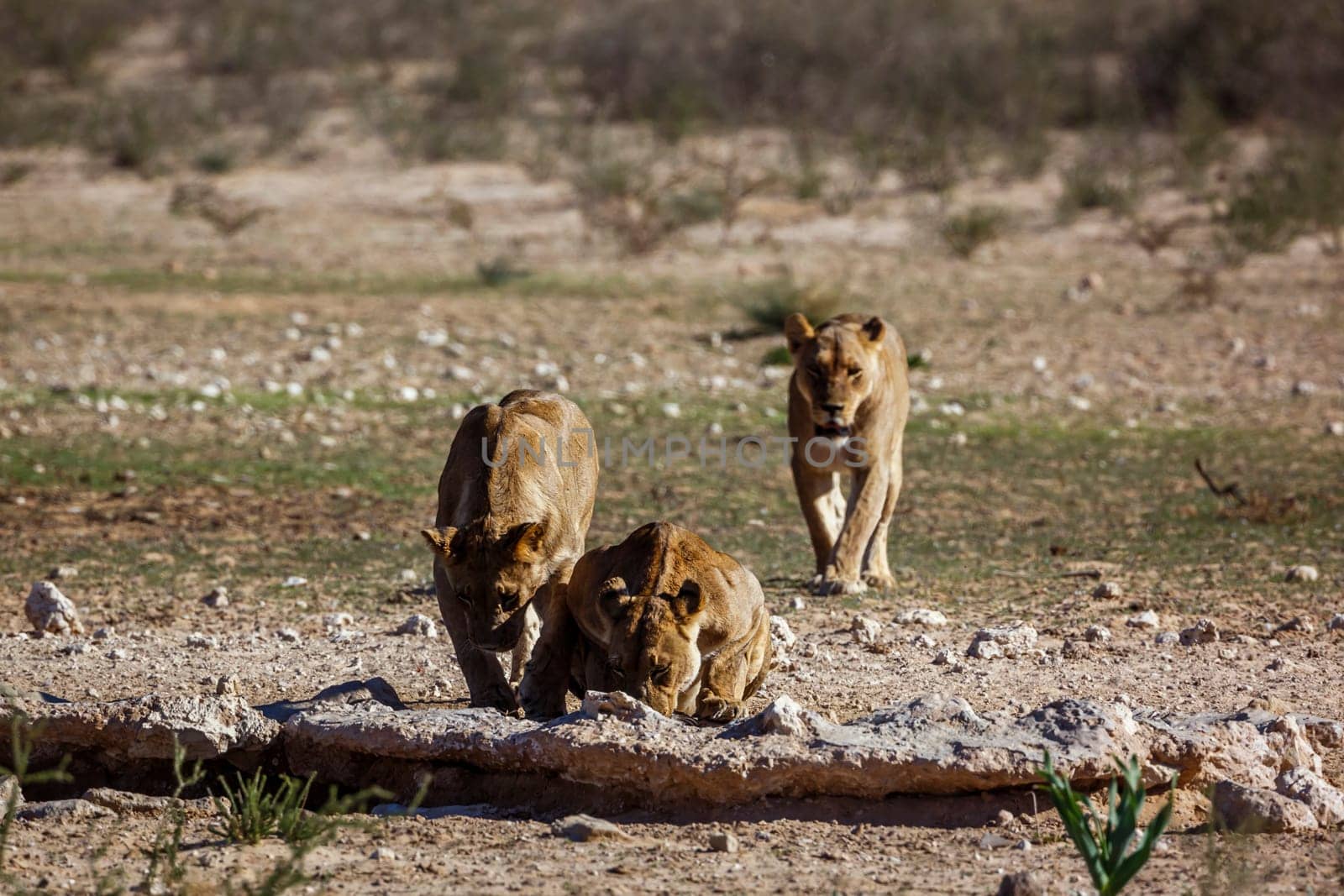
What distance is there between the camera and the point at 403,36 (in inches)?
1494

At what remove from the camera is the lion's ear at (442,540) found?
20.8ft

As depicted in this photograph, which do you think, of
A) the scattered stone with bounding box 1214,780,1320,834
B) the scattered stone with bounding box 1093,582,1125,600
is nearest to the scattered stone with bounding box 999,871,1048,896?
the scattered stone with bounding box 1214,780,1320,834

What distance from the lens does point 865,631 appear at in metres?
8.48

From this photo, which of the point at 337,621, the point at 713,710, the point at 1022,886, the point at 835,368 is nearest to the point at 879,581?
→ the point at 835,368

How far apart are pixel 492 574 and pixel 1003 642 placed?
9.66ft

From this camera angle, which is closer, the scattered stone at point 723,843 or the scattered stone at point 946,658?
the scattered stone at point 723,843

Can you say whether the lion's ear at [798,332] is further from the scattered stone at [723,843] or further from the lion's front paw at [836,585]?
the scattered stone at [723,843]

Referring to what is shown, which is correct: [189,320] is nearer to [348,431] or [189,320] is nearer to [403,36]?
[348,431]

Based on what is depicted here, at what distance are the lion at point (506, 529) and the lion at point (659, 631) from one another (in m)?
0.16

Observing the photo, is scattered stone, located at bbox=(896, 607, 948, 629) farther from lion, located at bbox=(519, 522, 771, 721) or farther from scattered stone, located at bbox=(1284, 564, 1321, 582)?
scattered stone, located at bbox=(1284, 564, 1321, 582)

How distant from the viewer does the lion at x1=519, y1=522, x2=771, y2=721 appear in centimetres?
618

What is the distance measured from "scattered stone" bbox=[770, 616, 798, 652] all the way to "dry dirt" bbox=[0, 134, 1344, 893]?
3.9 inches

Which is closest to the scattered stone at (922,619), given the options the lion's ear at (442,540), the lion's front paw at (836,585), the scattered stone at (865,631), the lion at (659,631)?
the scattered stone at (865,631)

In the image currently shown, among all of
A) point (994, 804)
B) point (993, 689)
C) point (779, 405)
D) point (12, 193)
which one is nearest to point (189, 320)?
point (779, 405)
